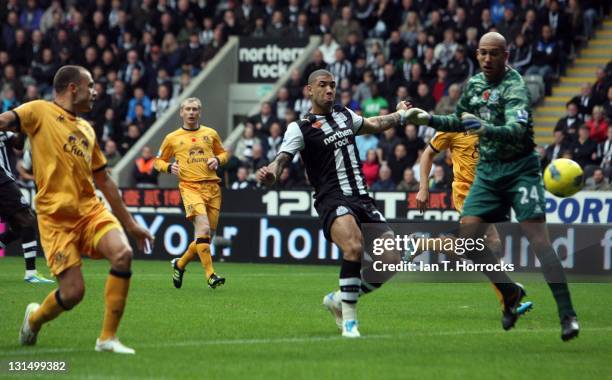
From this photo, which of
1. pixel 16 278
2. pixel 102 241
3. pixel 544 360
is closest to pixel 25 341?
pixel 102 241

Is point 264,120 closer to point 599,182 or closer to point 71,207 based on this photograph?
point 599,182

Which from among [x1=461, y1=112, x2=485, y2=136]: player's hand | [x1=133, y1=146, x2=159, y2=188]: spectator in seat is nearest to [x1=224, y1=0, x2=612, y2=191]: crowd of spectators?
[x1=133, y1=146, x2=159, y2=188]: spectator in seat

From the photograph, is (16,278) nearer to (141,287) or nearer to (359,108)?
(141,287)

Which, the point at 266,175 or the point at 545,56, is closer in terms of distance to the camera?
the point at 266,175

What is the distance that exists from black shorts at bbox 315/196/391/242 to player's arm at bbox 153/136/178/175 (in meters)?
6.00

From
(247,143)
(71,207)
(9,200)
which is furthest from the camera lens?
→ (247,143)

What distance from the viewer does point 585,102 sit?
2370 centimetres

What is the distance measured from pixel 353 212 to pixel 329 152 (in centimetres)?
61

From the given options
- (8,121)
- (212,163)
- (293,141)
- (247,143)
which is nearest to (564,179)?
(293,141)

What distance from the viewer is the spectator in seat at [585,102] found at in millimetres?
23562

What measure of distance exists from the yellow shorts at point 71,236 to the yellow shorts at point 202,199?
7.03m

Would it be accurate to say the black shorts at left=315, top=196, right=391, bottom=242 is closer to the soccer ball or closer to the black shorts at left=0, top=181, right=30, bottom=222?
the soccer ball

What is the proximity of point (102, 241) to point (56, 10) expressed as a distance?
25734mm

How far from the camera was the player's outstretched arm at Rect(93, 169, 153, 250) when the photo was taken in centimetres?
914
